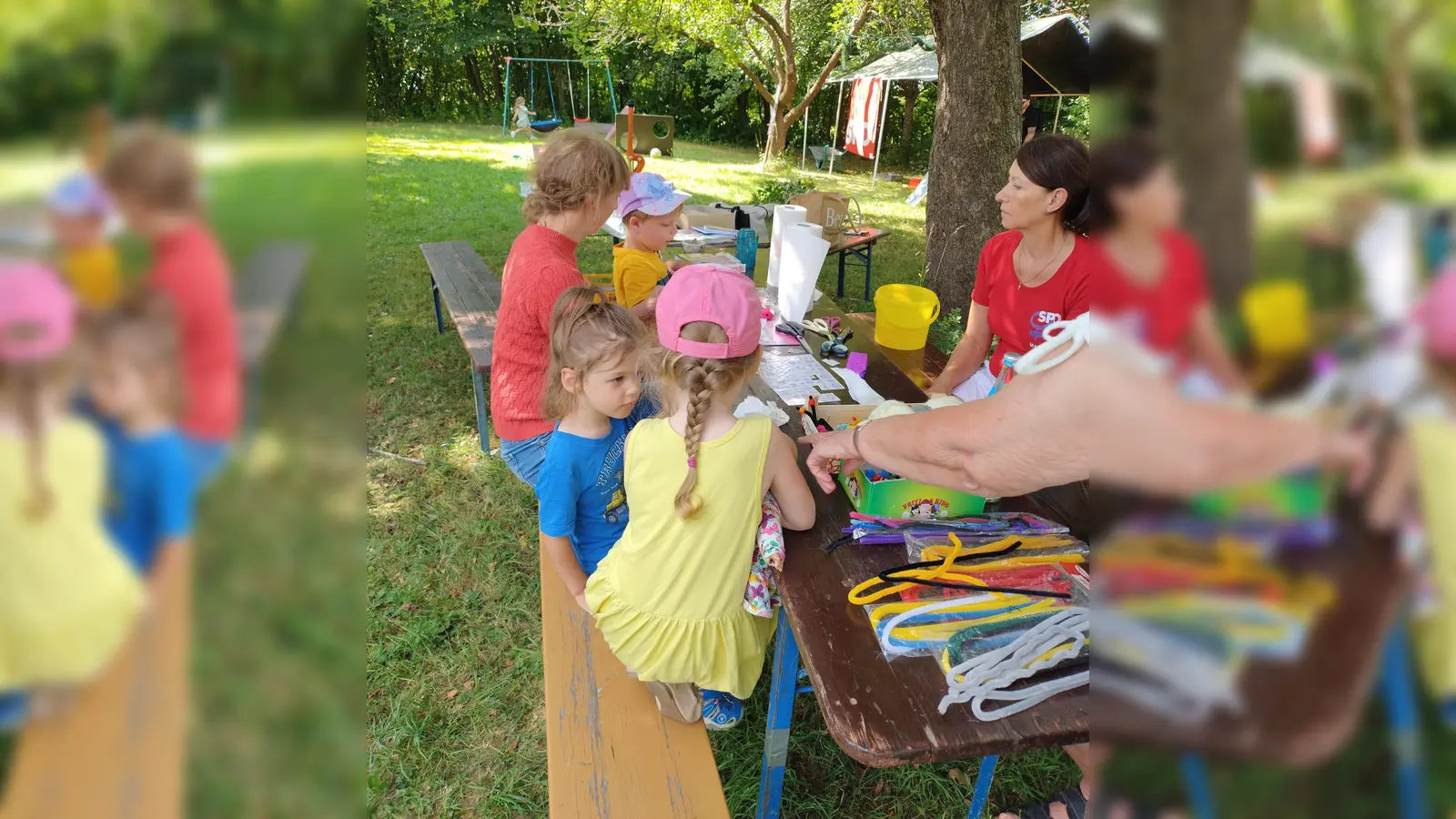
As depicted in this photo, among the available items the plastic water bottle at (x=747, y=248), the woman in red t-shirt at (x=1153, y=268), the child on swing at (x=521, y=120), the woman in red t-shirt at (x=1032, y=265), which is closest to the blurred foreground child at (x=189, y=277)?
the woman in red t-shirt at (x=1153, y=268)

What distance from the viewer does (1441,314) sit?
225 mm

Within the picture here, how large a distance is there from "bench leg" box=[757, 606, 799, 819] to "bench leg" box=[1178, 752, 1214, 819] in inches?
67.3

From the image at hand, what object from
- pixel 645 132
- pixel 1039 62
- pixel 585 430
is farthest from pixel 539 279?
pixel 645 132

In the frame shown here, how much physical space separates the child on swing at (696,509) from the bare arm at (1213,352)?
1.78m

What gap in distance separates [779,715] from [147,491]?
6.57 feet

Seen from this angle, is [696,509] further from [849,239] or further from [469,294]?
[849,239]

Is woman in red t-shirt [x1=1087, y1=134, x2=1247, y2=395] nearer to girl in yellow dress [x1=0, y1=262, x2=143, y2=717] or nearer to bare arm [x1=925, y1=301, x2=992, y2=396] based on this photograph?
girl in yellow dress [x1=0, y1=262, x2=143, y2=717]

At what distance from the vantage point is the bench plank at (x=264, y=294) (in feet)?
0.84

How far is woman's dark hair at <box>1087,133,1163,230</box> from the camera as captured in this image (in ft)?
0.98

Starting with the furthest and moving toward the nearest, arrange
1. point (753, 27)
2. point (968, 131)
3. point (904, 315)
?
point (753, 27)
point (968, 131)
point (904, 315)

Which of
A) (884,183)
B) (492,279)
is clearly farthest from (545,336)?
(884,183)

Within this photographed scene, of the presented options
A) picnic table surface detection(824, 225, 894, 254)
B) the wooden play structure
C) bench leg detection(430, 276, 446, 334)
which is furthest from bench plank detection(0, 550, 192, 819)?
the wooden play structure

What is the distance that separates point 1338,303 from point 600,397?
2246 mm

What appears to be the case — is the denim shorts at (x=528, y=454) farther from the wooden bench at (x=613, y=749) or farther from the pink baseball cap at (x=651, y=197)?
the pink baseball cap at (x=651, y=197)
